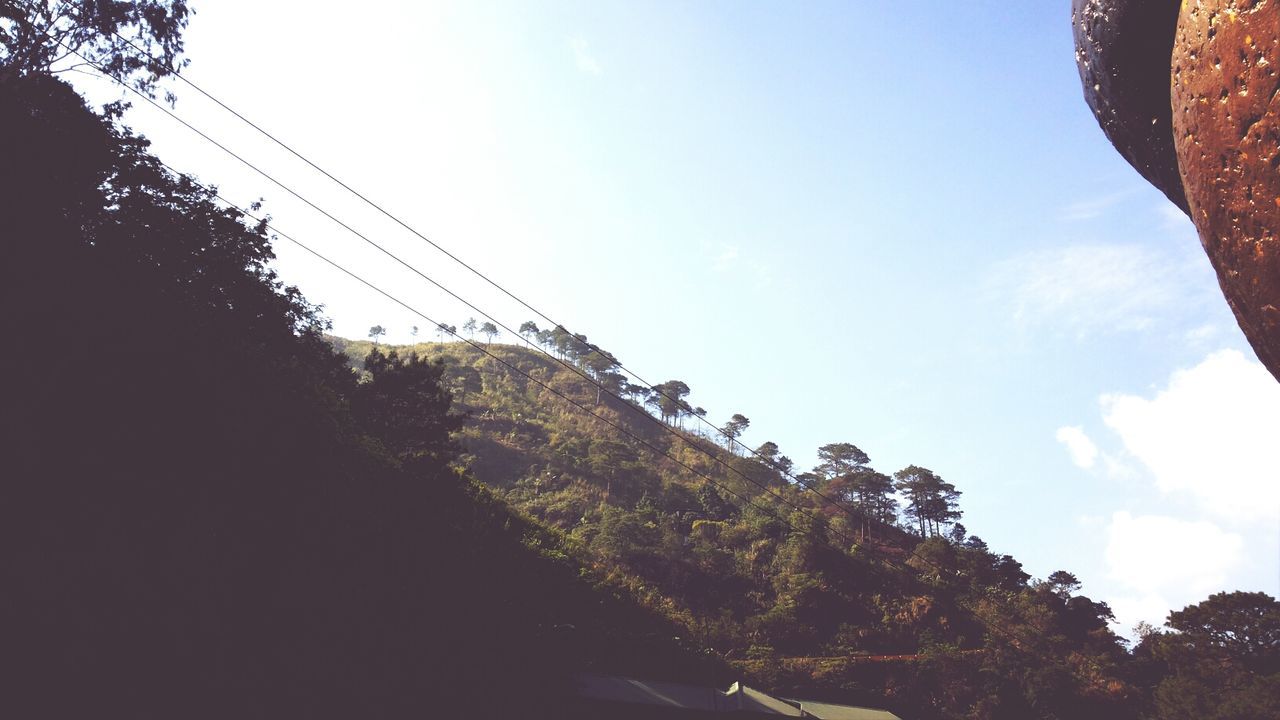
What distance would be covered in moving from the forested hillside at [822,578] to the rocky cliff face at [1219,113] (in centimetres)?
753

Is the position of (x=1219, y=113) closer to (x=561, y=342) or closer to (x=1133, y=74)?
(x=1133, y=74)

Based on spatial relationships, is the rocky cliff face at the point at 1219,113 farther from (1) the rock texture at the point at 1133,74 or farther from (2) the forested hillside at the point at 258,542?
(2) the forested hillside at the point at 258,542

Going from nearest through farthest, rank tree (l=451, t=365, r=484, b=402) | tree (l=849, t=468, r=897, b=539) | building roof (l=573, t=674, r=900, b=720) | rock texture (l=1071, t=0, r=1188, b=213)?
rock texture (l=1071, t=0, r=1188, b=213)
building roof (l=573, t=674, r=900, b=720)
tree (l=849, t=468, r=897, b=539)
tree (l=451, t=365, r=484, b=402)

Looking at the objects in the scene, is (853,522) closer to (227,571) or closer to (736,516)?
(736,516)

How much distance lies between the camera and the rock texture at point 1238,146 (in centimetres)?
73

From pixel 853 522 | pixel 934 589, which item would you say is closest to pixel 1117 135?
pixel 934 589

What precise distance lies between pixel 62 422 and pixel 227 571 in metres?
2.71

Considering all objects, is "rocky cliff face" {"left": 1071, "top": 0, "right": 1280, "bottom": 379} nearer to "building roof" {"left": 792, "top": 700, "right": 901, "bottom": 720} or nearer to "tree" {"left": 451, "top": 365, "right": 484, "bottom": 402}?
"building roof" {"left": 792, "top": 700, "right": 901, "bottom": 720}

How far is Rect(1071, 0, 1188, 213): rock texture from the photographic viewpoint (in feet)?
3.39

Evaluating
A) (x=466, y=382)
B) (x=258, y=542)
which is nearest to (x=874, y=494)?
(x=466, y=382)

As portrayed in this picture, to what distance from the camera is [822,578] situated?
3475 cm

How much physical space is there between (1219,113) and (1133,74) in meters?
0.36

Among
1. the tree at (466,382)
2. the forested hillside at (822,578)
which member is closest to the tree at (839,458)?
the forested hillside at (822,578)

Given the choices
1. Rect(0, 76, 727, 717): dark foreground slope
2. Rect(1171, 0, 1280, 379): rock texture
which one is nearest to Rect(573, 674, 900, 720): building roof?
Rect(0, 76, 727, 717): dark foreground slope
